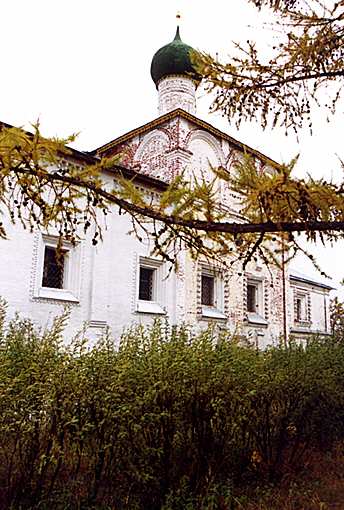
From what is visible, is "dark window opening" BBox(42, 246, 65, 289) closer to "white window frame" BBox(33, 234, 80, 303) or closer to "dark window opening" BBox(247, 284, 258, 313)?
"white window frame" BBox(33, 234, 80, 303)

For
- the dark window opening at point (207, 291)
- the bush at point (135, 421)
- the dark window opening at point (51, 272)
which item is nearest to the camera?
the bush at point (135, 421)

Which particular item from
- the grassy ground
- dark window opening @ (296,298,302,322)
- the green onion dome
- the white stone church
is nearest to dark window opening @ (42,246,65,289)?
the white stone church

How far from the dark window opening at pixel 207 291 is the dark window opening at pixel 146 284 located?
200 centimetres

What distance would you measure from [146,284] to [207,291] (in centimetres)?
239

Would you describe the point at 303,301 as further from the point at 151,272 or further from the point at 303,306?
the point at 151,272

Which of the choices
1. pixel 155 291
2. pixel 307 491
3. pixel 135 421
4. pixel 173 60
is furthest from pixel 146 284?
pixel 173 60

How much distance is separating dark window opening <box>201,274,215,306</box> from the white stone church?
3 cm

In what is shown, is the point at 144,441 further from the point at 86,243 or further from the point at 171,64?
the point at 171,64

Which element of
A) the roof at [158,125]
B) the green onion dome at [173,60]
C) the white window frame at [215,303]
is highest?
the green onion dome at [173,60]

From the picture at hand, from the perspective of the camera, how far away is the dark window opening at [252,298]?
15.9 metres

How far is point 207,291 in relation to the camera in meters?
14.2

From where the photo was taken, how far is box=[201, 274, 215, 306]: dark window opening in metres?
14.1

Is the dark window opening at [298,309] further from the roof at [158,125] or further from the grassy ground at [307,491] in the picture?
the grassy ground at [307,491]

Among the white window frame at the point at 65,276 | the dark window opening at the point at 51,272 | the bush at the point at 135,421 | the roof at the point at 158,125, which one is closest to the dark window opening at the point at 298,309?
the roof at the point at 158,125
